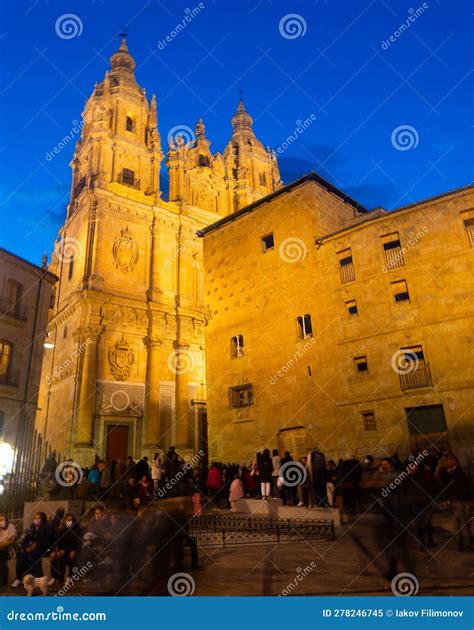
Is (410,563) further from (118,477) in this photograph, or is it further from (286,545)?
(118,477)

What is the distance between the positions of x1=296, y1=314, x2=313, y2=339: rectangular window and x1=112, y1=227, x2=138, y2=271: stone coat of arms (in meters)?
16.8

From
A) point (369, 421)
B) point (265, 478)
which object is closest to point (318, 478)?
point (265, 478)

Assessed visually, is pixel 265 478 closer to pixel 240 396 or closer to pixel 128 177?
pixel 240 396

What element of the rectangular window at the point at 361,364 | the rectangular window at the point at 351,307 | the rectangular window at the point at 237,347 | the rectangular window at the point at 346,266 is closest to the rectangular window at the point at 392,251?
the rectangular window at the point at 346,266

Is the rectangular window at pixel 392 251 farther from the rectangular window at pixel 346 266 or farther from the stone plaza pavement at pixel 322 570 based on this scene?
the stone plaza pavement at pixel 322 570

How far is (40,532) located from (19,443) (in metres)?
9.34

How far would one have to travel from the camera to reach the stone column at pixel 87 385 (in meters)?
27.0

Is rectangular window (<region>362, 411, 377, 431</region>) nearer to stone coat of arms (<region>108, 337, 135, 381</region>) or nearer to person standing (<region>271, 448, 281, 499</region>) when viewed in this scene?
person standing (<region>271, 448, 281, 499</region>)

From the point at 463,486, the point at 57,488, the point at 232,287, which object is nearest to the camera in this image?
the point at 463,486

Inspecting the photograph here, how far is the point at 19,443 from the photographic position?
1688 cm

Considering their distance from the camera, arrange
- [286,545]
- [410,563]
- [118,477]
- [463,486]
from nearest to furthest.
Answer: [410,563], [463,486], [286,545], [118,477]

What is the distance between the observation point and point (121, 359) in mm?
30125

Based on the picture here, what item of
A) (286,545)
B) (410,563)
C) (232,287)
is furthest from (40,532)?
(232,287)

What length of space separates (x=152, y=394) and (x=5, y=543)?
21.5 m
